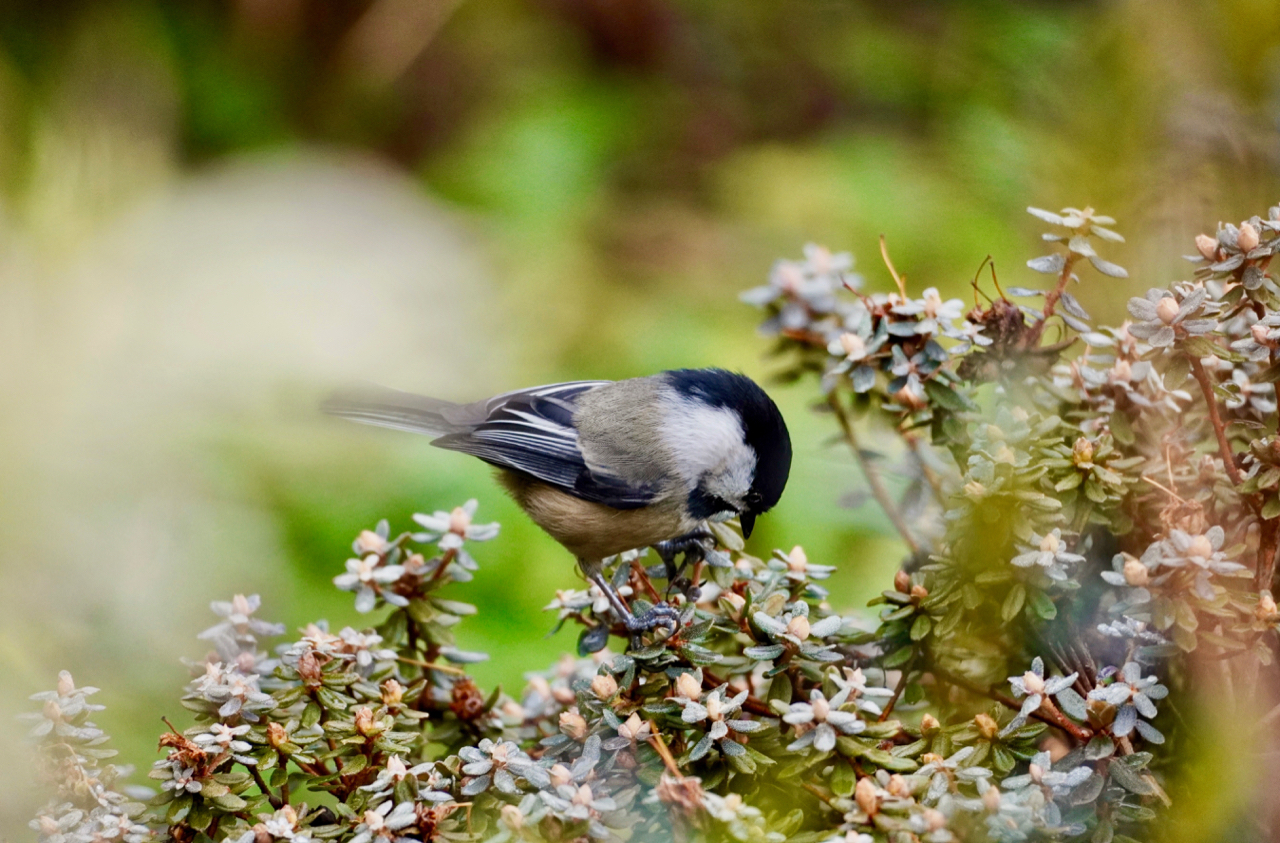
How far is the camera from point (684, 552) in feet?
4.91

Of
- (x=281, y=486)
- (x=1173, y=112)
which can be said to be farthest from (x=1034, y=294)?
(x=281, y=486)

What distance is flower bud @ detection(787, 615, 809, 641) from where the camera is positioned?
1064mm

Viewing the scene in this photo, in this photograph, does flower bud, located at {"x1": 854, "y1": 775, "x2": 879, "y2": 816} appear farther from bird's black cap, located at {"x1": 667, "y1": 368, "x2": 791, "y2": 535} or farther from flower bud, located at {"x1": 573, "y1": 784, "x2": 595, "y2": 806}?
bird's black cap, located at {"x1": 667, "y1": 368, "x2": 791, "y2": 535}

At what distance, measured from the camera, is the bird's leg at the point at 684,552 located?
1.36m

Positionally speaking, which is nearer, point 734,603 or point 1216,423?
point 1216,423

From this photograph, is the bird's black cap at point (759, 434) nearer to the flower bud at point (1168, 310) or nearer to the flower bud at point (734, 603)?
the flower bud at point (734, 603)

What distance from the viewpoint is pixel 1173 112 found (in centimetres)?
171

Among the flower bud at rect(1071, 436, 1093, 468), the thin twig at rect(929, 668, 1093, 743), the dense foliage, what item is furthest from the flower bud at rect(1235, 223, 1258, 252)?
the thin twig at rect(929, 668, 1093, 743)

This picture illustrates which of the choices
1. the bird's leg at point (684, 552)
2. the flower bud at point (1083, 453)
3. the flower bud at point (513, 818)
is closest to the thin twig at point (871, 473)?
the bird's leg at point (684, 552)

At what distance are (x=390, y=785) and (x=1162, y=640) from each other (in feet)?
2.51

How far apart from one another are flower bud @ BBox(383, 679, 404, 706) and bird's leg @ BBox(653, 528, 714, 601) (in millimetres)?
371

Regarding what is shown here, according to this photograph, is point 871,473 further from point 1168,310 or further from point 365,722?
point 365,722

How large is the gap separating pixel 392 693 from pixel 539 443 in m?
0.72

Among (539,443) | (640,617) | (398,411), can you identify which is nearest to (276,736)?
(640,617)
